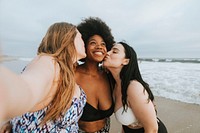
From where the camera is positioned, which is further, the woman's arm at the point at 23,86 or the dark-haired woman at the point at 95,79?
the dark-haired woman at the point at 95,79

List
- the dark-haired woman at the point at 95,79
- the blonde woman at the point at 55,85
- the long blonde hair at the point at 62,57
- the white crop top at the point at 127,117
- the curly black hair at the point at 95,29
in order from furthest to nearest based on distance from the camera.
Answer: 1. the curly black hair at the point at 95,29
2. the dark-haired woman at the point at 95,79
3. the white crop top at the point at 127,117
4. the long blonde hair at the point at 62,57
5. the blonde woman at the point at 55,85

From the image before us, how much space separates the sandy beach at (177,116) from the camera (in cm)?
473

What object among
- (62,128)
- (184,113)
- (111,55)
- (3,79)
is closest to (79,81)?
(111,55)

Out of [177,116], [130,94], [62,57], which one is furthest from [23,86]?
[177,116]

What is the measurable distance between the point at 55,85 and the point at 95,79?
1.21m

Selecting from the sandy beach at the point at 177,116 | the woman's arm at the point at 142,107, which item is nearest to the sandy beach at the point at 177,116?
the sandy beach at the point at 177,116

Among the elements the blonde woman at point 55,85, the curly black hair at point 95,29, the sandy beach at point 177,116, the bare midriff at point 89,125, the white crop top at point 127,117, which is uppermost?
the curly black hair at point 95,29

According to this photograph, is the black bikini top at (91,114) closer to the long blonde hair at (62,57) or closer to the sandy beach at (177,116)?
the long blonde hair at (62,57)

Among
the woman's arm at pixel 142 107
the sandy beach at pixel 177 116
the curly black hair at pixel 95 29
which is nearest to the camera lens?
the woman's arm at pixel 142 107

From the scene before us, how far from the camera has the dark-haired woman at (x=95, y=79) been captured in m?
2.29

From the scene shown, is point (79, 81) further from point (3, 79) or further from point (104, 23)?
point (3, 79)

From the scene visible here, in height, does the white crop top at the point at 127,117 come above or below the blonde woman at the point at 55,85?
below

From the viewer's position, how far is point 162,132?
2.39 metres

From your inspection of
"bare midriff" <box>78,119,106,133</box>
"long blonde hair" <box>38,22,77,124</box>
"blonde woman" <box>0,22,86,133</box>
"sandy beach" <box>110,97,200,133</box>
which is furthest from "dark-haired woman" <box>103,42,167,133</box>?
"sandy beach" <box>110,97,200,133</box>
